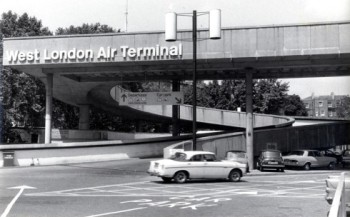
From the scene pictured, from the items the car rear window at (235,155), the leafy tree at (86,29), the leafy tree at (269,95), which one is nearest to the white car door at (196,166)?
the car rear window at (235,155)

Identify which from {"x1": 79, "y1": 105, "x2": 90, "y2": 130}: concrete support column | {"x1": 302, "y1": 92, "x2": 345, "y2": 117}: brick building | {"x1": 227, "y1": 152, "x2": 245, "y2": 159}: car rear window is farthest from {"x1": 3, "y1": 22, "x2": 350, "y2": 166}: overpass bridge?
{"x1": 302, "y1": 92, "x2": 345, "y2": 117}: brick building

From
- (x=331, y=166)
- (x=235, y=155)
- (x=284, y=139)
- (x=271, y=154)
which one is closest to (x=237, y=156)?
(x=235, y=155)

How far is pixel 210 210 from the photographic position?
12.5m

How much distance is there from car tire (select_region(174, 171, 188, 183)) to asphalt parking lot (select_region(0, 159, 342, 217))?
0.46 m

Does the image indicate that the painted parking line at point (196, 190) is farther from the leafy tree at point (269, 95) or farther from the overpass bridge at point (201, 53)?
the leafy tree at point (269, 95)

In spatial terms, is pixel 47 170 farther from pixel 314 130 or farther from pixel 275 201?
pixel 314 130

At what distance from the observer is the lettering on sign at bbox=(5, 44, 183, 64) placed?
2808cm

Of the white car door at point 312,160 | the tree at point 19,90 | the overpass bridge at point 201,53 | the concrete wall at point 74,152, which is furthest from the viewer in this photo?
the tree at point 19,90

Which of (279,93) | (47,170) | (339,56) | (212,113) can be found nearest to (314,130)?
(212,113)

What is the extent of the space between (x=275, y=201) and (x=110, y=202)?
5.44 metres

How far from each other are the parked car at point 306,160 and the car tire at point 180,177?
14323 mm

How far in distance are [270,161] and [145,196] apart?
14.0 m

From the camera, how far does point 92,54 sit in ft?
95.0

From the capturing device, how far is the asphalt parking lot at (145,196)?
483 inches
